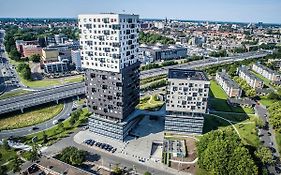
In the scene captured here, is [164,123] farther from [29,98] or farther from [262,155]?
[29,98]

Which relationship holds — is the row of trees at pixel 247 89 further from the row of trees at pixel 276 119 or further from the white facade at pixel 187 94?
the white facade at pixel 187 94

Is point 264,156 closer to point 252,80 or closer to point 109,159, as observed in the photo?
point 109,159

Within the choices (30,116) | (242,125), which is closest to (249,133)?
(242,125)

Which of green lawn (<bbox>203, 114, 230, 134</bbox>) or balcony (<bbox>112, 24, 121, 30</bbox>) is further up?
balcony (<bbox>112, 24, 121, 30</bbox>)

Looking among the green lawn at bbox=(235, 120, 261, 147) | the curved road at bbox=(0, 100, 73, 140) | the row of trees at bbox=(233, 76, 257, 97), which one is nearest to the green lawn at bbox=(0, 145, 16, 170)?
the curved road at bbox=(0, 100, 73, 140)

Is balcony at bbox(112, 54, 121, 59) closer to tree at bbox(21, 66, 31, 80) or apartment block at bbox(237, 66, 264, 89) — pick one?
apartment block at bbox(237, 66, 264, 89)

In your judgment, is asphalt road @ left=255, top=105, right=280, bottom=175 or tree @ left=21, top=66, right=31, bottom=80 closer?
asphalt road @ left=255, top=105, right=280, bottom=175
